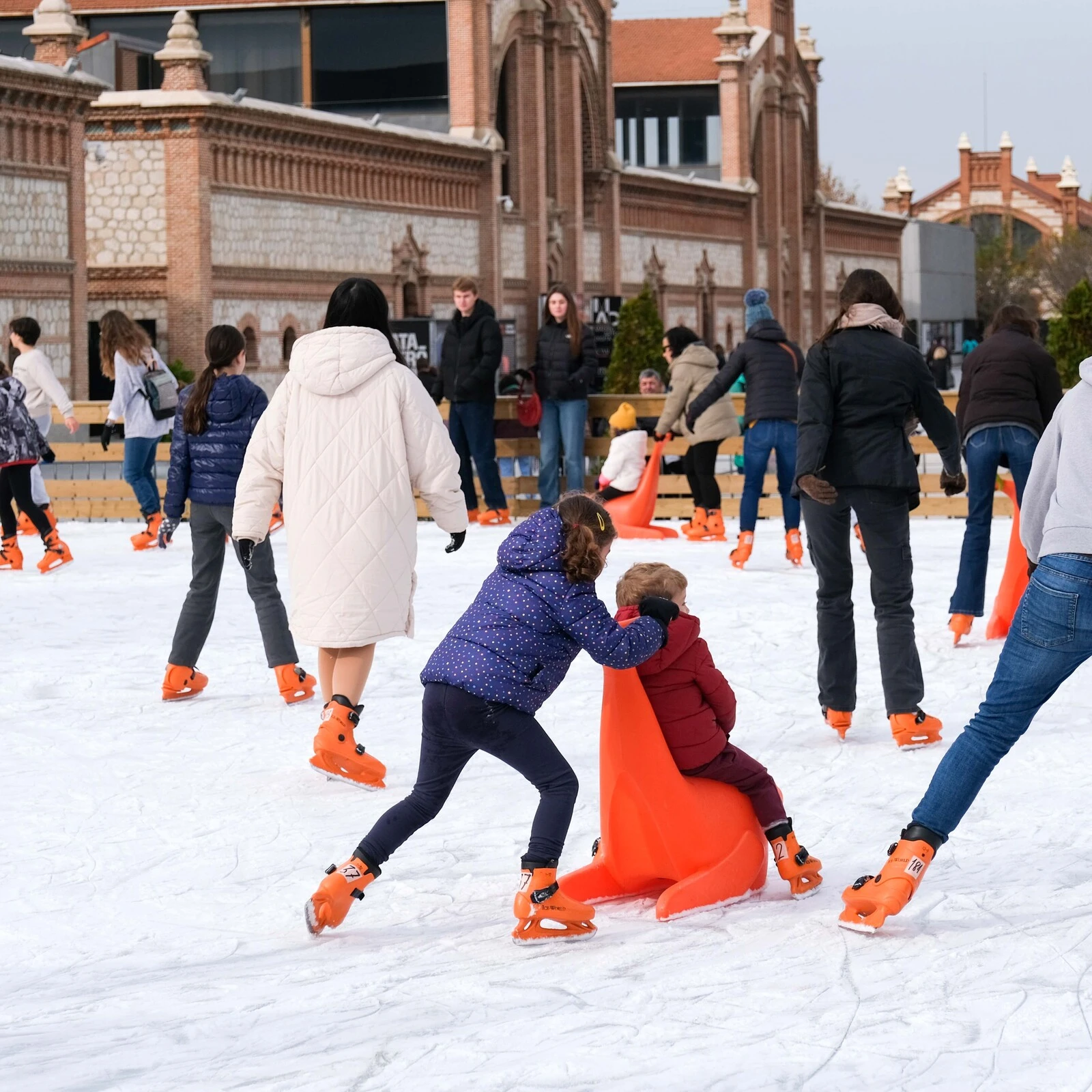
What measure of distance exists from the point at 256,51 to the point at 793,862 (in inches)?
1312

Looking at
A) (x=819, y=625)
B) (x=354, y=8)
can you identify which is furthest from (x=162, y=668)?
(x=354, y=8)

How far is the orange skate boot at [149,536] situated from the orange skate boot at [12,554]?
1177 mm

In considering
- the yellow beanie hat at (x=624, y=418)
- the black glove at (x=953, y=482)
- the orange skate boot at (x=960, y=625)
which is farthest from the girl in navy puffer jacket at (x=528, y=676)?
the yellow beanie hat at (x=624, y=418)

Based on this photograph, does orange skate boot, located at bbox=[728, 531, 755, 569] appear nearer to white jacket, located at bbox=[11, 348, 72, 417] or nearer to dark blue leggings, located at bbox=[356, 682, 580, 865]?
white jacket, located at bbox=[11, 348, 72, 417]

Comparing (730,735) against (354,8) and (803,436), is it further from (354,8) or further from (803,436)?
(354,8)

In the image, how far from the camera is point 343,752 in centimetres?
627

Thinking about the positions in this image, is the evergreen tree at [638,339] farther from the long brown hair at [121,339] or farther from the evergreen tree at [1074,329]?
the long brown hair at [121,339]

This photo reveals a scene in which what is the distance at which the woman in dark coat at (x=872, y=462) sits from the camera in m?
6.76

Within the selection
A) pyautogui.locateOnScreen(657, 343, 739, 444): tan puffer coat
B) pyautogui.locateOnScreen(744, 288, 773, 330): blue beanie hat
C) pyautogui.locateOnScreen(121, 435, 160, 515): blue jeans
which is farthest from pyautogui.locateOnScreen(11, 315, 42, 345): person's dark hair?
pyautogui.locateOnScreen(744, 288, 773, 330): blue beanie hat

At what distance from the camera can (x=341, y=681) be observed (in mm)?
6371

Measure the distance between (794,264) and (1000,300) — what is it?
25363 millimetres

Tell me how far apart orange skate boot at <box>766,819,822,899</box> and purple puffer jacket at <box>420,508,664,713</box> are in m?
0.73

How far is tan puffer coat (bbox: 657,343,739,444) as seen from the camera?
43.5 ft

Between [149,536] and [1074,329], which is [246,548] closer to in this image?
[149,536]
